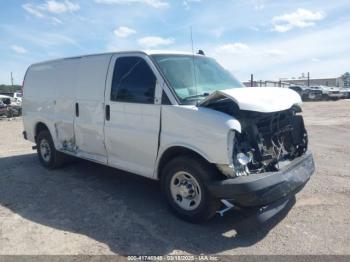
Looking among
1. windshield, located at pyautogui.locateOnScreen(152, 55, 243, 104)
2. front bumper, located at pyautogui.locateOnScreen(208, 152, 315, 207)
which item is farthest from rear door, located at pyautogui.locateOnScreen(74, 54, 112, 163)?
front bumper, located at pyautogui.locateOnScreen(208, 152, 315, 207)

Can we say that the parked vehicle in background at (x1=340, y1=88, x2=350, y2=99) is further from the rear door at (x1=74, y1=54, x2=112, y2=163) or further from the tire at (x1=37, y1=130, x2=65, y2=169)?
the rear door at (x1=74, y1=54, x2=112, y2=163)

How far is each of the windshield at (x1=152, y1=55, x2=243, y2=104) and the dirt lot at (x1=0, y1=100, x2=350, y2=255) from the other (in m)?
1.66

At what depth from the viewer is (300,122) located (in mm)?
5379

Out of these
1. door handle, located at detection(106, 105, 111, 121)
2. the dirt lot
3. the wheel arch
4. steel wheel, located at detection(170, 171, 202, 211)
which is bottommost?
the dirt lot

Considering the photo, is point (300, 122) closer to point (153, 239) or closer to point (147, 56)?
point (147, 56)

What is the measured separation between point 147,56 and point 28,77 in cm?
399

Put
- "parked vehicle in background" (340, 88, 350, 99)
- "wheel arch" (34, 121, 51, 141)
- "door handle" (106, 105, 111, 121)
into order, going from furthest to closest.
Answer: "parked vehicle in background" (340, 88, 350, 99) < "wheel arch" (34, 121, 51, 141) < "door handle" (106, 105, 111, 121)

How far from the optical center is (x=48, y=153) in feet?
A: 24.7

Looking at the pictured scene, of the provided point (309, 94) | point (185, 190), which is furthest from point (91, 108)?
point (309, 94)

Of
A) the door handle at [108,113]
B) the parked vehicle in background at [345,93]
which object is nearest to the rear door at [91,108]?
the door handle at [108,113]

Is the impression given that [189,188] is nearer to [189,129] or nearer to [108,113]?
[189,129]

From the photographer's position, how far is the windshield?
4852 mm

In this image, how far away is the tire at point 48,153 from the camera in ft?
24.2

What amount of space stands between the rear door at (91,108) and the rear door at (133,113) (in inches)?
7.1
